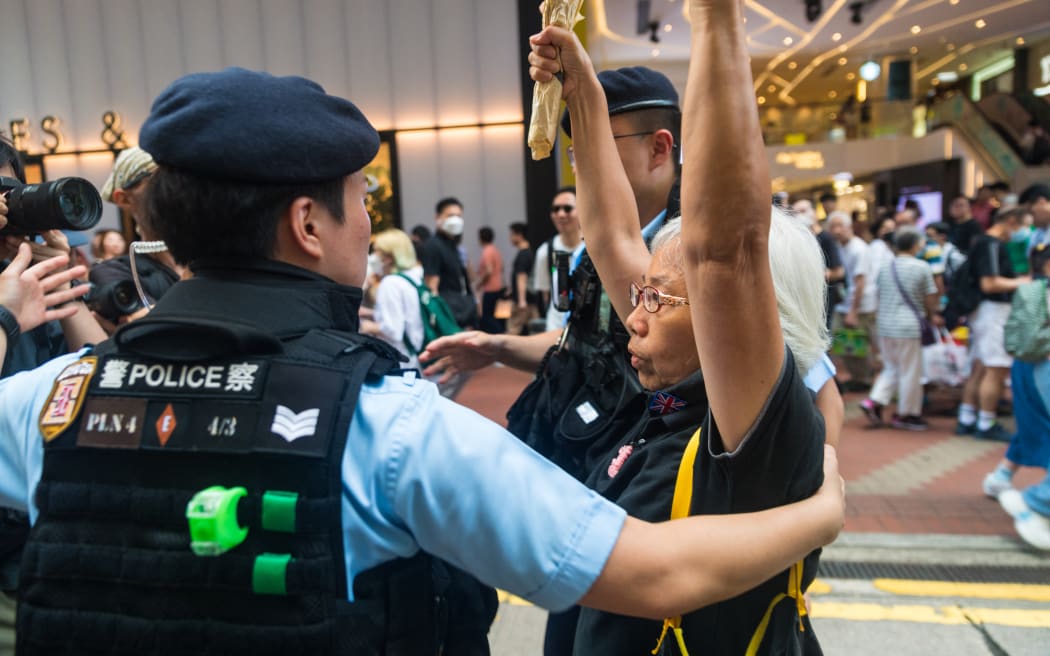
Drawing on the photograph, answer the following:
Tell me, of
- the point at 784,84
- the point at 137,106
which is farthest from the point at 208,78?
the point at 784,84

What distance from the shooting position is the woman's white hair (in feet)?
4.58

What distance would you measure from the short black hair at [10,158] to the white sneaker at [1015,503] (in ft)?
15.7

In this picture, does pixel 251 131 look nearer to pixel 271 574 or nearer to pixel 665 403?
pixel 271 574

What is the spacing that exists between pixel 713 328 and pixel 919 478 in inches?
202

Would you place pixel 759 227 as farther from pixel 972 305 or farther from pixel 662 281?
pixel 972 305

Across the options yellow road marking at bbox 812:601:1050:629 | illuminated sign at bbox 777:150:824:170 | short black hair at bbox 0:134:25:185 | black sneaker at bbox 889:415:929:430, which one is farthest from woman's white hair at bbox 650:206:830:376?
illuminated sign at bbox 777:150:824:170

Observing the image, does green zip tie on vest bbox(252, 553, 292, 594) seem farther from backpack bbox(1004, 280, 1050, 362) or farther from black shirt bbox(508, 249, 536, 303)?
black shirt bbox(508, 249, 536, 303)

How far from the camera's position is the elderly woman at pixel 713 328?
961 mm

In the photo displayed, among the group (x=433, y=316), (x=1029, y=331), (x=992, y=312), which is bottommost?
(x=992, y=312)

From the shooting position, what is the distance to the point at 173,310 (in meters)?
1.06

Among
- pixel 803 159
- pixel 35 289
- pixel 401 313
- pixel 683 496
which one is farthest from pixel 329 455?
pixel 803 159

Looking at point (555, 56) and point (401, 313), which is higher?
point (555, 56)

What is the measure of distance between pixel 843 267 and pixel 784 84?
60.0 ft

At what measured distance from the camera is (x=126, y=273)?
3076 mm
